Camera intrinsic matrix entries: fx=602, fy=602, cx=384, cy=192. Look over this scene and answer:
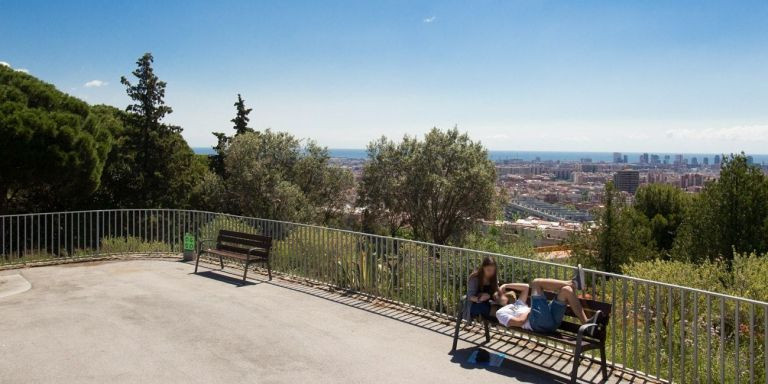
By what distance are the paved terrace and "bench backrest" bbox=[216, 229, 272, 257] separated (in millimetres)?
707

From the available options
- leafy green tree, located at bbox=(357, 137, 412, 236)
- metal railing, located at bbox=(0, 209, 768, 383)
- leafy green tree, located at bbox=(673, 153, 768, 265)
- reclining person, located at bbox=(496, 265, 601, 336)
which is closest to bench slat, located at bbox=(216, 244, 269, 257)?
metal railing, located at bbox=(0, 209, 768, 383)

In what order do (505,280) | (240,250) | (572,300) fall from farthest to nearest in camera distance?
(240,250)
(505,280)
(572,300)

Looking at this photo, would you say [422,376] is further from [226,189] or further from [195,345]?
[226,189]

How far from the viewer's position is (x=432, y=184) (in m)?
35.4

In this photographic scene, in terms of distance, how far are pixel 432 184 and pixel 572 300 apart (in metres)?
29.6

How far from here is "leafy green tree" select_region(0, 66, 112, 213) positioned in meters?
18.6

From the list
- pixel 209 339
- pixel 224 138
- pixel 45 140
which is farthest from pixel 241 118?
pixel 209 339

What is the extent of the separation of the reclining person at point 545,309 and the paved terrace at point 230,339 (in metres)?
0.45

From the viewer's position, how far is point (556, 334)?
5.86m

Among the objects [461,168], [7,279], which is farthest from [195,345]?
[461,168]

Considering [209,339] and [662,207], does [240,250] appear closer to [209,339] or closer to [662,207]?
[209,339]

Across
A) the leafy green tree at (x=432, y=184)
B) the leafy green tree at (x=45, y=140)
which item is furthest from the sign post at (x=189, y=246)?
the leafy green tree at (x=432, y=184)

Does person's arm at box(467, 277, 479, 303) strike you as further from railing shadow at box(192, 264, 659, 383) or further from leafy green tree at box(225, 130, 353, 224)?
leafy green tree at box(225, 130, 353, 224)

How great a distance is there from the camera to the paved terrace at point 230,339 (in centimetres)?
582
